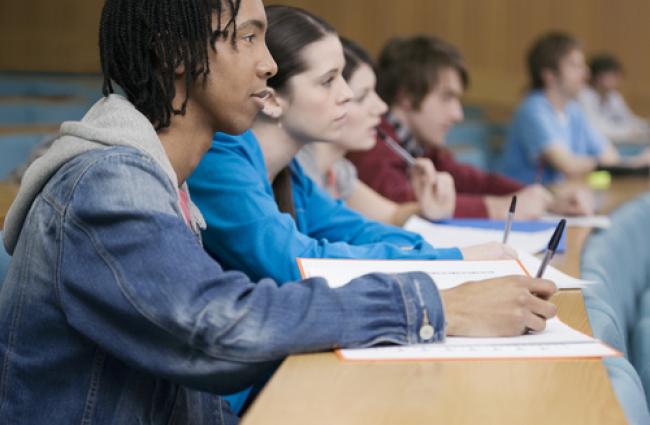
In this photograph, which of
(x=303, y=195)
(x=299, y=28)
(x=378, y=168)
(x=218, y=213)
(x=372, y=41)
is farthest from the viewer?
(x=372, y=41)

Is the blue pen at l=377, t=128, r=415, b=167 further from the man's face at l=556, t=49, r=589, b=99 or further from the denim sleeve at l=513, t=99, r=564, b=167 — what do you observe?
the man's face at l=556, t=49, r=589, b=99

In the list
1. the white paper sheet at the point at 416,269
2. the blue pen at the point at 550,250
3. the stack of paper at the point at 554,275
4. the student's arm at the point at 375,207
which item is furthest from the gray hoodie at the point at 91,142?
the student's arm at the point at 375,207

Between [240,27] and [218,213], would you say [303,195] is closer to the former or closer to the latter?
[218,213]

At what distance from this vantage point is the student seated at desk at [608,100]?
723cm

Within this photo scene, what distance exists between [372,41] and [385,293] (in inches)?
281

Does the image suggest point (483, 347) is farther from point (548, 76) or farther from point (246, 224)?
point (548, 76)

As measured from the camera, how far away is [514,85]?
26.7 ft

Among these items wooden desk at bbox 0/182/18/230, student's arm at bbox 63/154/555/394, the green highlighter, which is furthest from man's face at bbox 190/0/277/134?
the green highlighter

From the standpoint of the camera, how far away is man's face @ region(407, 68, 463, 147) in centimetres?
299

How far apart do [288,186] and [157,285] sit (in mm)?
905

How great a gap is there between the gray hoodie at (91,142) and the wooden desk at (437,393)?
0.95ft

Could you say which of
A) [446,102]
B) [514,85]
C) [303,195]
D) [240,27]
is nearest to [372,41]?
[514,85]

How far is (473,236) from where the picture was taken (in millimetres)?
2016

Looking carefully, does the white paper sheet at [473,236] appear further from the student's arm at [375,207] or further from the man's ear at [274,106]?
the man's ear at [274,106]
